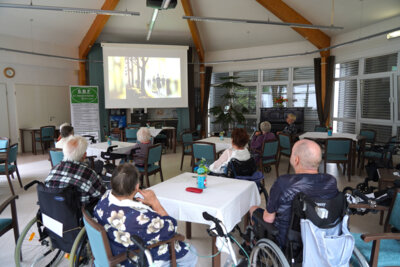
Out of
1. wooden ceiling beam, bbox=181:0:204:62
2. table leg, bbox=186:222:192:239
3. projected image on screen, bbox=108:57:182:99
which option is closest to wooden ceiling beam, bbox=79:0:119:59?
projected image on screen, bbox=108:57:182:99

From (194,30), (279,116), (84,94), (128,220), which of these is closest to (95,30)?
(84,94)

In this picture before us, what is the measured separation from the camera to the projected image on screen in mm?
9016

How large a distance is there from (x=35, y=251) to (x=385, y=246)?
3.17 metres

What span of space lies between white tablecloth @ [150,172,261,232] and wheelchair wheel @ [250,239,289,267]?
0.27 meters

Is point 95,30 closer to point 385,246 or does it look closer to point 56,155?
point 56,155

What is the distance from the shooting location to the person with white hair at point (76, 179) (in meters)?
2.14

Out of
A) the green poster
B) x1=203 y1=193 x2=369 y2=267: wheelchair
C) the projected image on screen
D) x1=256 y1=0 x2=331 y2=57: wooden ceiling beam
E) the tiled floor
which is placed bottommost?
the tiled floor

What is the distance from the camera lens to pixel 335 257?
1585 millimetres

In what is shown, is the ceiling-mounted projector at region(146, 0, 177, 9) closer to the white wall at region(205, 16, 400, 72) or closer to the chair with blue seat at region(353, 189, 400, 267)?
the chair with blue seat at region(353, 189, 400, 267)

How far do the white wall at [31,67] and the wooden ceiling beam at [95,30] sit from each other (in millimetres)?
518

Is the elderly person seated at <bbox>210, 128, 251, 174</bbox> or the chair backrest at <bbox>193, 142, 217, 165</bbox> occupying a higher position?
the elderly person seated at <bbox>210, 128, 251, 174</bbox>

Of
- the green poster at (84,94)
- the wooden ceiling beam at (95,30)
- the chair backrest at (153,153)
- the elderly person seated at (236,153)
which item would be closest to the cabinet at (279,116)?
the chair backrest at (153,153)

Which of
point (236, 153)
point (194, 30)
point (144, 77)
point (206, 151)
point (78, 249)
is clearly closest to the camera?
point (78, 249)

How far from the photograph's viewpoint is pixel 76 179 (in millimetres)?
2174
